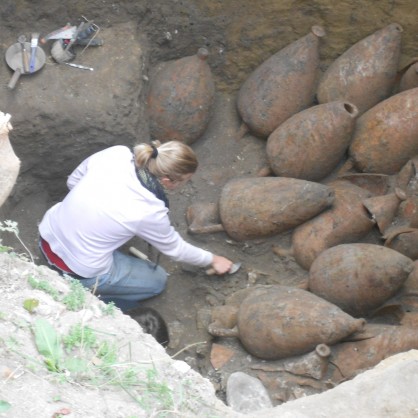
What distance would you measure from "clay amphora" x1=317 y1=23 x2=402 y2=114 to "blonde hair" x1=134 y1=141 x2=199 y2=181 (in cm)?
116

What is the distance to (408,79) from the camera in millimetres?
3729

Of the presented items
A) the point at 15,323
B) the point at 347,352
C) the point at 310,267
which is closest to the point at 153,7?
the point at 310,267

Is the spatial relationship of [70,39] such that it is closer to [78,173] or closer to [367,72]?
[78,173]

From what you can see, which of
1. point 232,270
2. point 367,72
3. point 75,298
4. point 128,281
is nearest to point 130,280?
point 128,281

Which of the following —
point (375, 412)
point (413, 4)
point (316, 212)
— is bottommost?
point (316, 212)

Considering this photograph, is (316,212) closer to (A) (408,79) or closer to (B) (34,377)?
(A) (408,79)

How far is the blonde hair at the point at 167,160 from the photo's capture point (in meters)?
2.90

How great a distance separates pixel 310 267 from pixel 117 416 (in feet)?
5.61

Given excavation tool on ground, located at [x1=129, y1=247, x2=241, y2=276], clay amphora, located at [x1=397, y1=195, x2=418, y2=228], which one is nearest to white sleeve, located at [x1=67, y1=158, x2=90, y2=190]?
excavation tool on ground, located at [x1=129, y1=247, x2=241, y2=276]

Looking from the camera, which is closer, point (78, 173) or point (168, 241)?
point (168, 241)

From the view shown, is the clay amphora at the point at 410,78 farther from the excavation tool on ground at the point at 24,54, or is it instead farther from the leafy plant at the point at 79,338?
the leafy plant at the point at 79,338

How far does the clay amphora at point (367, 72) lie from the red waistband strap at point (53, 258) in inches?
61.8

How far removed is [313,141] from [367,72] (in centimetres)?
49

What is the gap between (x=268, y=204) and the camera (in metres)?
3.42
